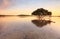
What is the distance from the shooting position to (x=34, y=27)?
0.97 metres

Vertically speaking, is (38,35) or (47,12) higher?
(47,12)

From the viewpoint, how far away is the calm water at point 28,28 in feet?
2.92

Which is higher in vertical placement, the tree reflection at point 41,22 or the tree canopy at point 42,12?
the tree canopy at point 42,12

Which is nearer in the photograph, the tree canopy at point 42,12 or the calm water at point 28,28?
the calm water at point 28,28

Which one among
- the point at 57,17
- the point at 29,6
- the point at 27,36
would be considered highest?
the point at 29,6

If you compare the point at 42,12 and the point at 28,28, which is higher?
the point at 42,12

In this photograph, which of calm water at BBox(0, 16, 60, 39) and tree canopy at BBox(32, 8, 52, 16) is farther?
tree canopy at BBox(32, 8, 52, 16)

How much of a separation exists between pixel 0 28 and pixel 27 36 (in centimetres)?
26

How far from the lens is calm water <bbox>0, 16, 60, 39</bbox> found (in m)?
0.89

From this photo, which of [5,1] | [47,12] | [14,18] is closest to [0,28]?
[14,18]

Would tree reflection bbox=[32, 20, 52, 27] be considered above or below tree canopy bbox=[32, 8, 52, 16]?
below

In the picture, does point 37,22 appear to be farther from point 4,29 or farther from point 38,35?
point 4,29

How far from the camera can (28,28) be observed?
0.97 metres

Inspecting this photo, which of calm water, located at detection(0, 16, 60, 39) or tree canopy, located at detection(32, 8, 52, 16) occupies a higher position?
tree canopy, located at detection(32, 8, 52, 16)
